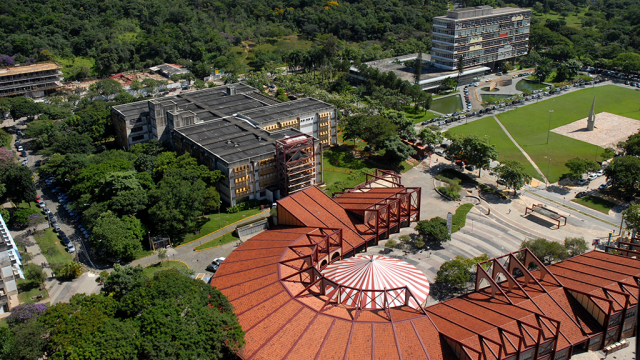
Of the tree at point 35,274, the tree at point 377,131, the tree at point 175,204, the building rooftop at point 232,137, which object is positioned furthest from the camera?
the tree at point 377,131

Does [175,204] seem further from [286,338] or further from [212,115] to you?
[286,338]

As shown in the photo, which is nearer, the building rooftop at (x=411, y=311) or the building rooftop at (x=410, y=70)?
the building rooftop at (x=411, y=311)

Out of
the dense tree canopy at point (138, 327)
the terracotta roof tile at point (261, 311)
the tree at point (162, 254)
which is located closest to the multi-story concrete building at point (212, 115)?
the tree at point (162, 254)

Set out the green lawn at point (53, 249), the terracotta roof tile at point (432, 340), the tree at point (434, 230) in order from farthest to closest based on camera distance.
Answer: the tree at point (434, 230)
the green lawn at point (53, 249)
the terracotta roof tile at point (432, 340)

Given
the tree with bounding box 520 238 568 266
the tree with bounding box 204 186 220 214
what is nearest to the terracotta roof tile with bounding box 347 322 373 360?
the tree with bounding box 520 238 568 266

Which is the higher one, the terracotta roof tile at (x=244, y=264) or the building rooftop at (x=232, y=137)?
the building rooftop at (x=232, y=137)

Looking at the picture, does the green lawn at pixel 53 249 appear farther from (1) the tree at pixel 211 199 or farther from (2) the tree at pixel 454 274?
(2) the tree at pixel 454 274

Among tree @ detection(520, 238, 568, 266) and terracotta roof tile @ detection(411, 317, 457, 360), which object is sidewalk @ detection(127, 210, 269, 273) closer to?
terracotta roof tile @ detection(411, 317, 457, 360)
